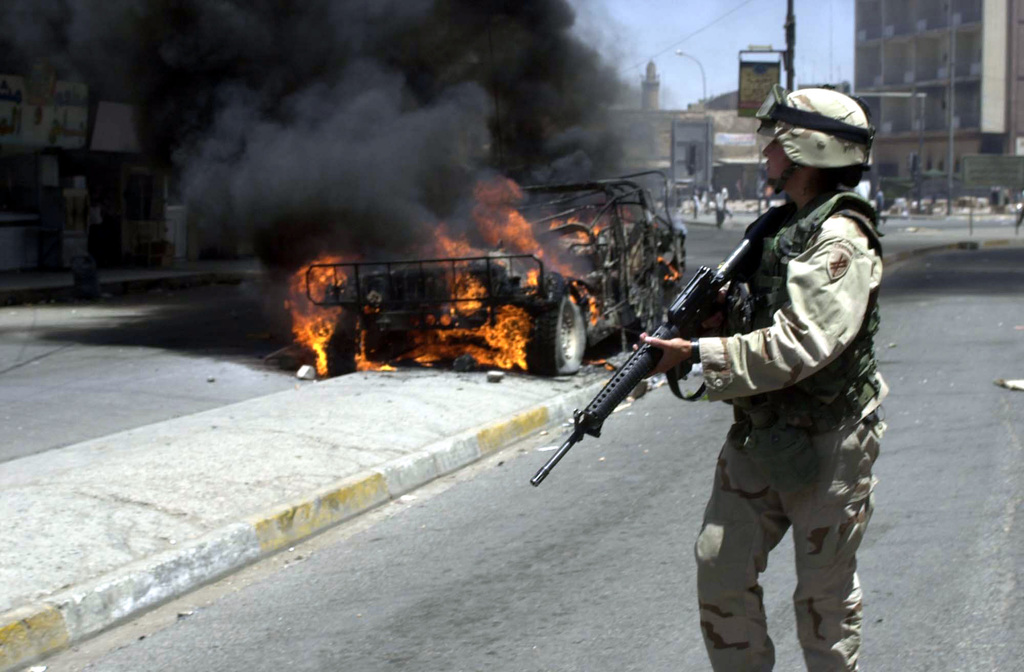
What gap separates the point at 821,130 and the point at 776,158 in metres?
0.13

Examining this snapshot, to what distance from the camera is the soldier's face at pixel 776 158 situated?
290cm

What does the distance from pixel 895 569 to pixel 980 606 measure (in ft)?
1.58

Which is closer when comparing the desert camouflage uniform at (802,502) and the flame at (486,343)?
the desert camouflage uniform at (802,502)

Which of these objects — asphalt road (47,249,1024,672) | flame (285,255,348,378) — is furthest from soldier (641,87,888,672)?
flame (285,255,348,378)

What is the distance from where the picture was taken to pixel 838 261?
270 cm

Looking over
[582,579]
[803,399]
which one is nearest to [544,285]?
[582,579]

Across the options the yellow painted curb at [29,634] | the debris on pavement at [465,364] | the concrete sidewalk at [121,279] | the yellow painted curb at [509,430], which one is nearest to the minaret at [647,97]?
the concrete sidewalk at [121,279]

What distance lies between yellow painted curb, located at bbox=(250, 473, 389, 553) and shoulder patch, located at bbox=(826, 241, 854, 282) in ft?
10.6

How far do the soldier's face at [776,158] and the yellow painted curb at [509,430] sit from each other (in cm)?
450

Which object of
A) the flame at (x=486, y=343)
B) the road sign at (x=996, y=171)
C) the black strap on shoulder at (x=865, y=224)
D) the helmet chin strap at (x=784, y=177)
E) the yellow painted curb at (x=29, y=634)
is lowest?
the yellow painted curb at (x=29, y=634)

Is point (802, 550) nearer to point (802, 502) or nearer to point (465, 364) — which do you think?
point (802, 502)

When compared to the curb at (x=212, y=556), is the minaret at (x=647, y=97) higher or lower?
higher

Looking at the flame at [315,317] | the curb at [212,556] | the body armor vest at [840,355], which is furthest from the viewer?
the flame at [315,317]

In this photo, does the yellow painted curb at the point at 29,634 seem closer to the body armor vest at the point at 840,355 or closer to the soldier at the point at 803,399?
the soldier at the point at 803,399
